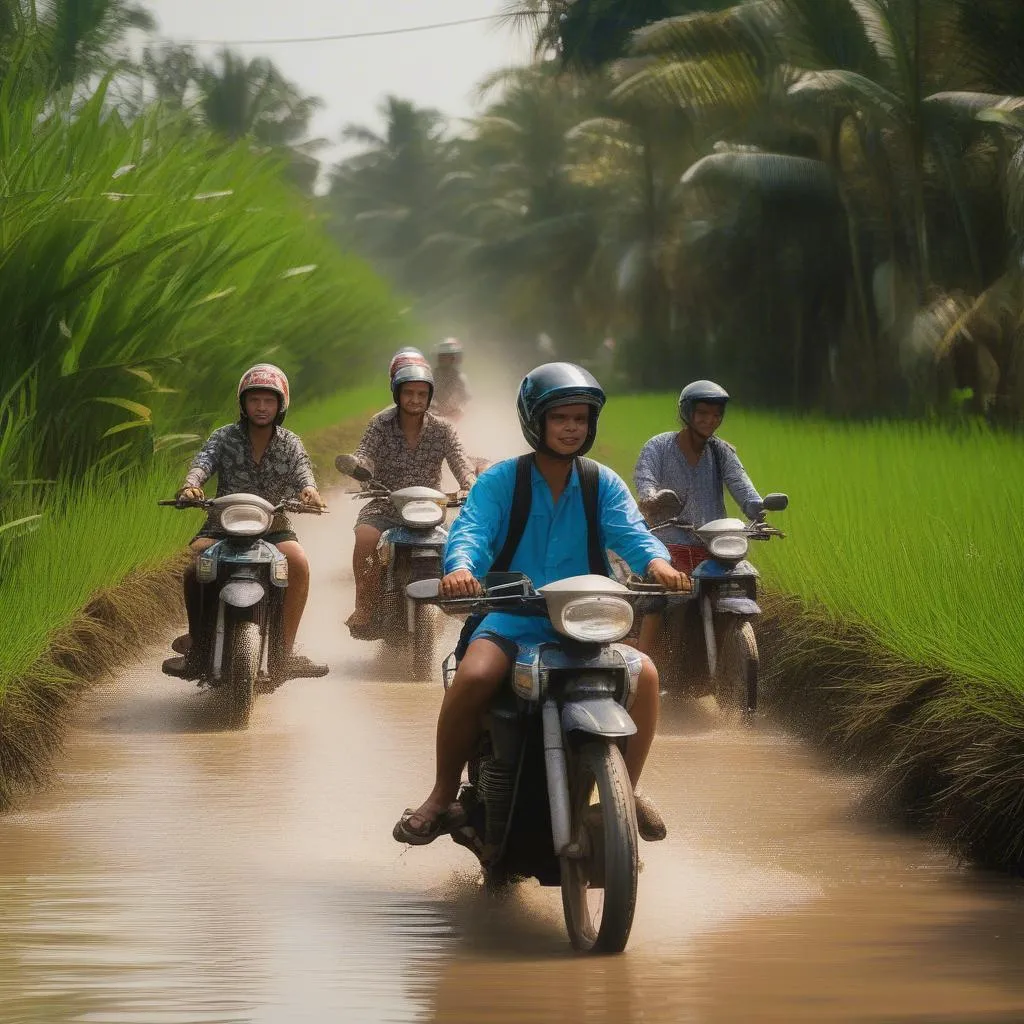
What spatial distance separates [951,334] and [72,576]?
19.9 m

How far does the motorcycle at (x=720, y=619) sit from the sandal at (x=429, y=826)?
3.36m

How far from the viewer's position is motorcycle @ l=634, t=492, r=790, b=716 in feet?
30.0

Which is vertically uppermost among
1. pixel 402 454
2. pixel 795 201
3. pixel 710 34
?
pixel 710 34

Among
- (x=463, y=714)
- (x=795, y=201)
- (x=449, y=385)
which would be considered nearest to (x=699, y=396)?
(x=463, y=714)

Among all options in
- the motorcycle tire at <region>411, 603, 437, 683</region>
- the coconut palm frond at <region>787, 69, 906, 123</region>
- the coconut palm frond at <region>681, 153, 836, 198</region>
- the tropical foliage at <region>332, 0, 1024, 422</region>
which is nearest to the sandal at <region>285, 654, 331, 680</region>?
the motorcycle tire at <region>411, 603, 437, 683</region>

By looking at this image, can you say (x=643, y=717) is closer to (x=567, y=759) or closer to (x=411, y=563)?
(x=567, y=759)

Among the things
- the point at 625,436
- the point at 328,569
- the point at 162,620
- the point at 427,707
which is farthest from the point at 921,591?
the point at 625,436

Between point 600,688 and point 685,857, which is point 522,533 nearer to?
point 600,688

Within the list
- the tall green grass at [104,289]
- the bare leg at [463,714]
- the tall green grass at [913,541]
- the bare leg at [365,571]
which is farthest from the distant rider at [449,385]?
the bare leg at [463,714]

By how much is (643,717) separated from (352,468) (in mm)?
4083

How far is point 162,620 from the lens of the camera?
447 inches

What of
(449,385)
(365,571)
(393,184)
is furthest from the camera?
(393,184)

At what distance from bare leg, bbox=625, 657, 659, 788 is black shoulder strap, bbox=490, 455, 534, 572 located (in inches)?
22.8

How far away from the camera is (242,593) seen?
9.02 meters
